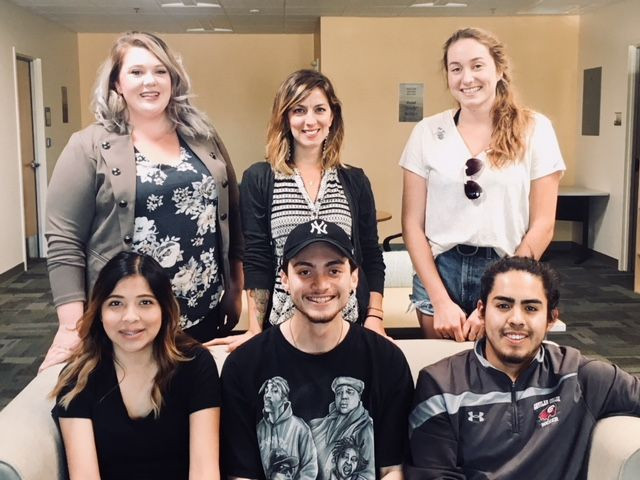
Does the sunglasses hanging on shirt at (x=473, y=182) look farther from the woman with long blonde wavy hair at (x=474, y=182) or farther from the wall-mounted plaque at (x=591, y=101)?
the wall-mounted plaque at (x=591, y=101)

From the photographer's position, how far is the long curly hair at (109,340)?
1854 millimetres

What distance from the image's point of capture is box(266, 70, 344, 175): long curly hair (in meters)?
2.13

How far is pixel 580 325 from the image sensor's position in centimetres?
546

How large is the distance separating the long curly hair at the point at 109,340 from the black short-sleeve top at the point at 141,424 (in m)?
0.02

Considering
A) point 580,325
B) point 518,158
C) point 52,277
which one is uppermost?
point 518,158

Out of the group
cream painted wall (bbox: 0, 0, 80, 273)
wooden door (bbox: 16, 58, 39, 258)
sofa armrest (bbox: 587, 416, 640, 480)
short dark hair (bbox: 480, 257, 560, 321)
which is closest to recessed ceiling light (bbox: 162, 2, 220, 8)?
cream painted wall (bbox: 0, 0, 80, 273)

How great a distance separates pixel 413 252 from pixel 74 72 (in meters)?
9.22

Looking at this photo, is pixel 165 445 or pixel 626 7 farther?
pixel 626 7

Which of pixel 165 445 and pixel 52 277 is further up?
pixel 52 277

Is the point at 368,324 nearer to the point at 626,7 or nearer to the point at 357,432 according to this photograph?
the point at 357,432

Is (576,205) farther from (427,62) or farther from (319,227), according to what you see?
(319,227)

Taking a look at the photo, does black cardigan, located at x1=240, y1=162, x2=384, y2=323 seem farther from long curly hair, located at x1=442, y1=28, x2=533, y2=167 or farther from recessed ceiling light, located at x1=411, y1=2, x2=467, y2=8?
recessed ceiling light, located at x1=411, y1=2, x2=467, y2=8

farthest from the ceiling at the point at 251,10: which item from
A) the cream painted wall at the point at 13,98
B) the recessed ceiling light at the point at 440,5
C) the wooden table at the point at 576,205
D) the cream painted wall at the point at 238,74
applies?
the wooden table at the point at 576,205

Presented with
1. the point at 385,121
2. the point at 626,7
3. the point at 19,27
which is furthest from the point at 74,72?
the point at 626,7
